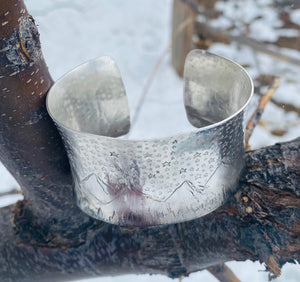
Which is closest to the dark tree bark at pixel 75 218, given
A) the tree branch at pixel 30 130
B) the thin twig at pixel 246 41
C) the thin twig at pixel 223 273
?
the tree branch at pixel 30 130

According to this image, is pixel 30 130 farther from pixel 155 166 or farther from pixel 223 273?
pixel 223 273

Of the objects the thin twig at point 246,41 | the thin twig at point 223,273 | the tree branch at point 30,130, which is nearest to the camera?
the tree branch at point 30,130

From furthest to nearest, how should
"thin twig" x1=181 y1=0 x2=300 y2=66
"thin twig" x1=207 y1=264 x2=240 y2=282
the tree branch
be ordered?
"thin twig" x1=181 y1=0 x2=300 y2=66
"thin twig" x1=207 y1=264 x2=240 y2=282
the tree branch

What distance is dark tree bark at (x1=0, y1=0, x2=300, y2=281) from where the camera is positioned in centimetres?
42

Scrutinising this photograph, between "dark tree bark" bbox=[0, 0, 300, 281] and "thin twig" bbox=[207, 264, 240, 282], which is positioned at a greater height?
"dark tree bark" bbox=[0, 0, 300, 281]

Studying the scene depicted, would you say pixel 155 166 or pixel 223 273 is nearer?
pixel 155 166

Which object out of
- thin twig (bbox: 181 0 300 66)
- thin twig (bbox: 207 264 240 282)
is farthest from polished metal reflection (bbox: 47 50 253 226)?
thin twig (bbox: 181 0 300 66)

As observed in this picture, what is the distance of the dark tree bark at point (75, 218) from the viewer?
42 cm

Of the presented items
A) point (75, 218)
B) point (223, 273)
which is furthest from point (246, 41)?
point (75, 218)

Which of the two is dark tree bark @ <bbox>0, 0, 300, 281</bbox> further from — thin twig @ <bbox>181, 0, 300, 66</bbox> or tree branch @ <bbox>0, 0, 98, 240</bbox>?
thin twig @ <bbox>181, 0, 300, 66</bbox>

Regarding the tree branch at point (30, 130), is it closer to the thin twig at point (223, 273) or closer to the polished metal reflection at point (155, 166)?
the polished metal reflection at point (155, 166)

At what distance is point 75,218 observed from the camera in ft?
1.82

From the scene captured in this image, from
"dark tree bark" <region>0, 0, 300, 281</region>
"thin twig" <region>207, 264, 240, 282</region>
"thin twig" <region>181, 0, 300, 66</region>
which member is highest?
"dark tree bark" <region>0, 0, 300, 281</region>

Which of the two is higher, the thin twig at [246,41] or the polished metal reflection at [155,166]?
the polished metal reflection at [155,166]
